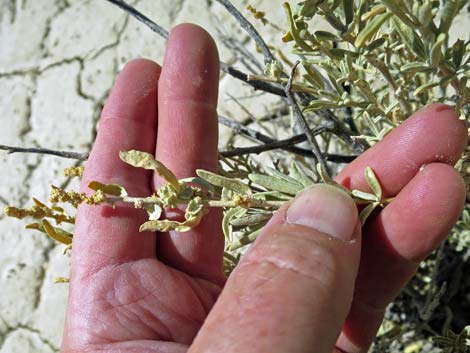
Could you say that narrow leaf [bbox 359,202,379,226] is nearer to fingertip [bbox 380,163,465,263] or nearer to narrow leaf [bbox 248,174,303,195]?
fingertip [bbox 380,163,465,263]

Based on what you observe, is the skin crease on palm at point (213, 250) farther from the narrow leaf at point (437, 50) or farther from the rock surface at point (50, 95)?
the rock surface at point (50, 95)

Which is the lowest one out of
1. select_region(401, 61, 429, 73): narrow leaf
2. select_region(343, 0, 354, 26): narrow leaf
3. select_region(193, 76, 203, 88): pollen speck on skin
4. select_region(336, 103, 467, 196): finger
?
select_region(336, 103, 467, 196): finger

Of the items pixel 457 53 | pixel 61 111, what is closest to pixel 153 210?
pixel 457 53

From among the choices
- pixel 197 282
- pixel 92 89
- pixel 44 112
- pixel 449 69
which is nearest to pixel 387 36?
pixel 449 69

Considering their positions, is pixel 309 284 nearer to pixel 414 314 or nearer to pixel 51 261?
pixel 414 314

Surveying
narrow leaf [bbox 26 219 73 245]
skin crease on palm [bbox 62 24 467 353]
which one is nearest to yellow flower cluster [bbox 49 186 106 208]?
narrow leaf [bbox 26 219 73 245]

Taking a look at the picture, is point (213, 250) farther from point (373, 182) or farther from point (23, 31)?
point (23, 31)
